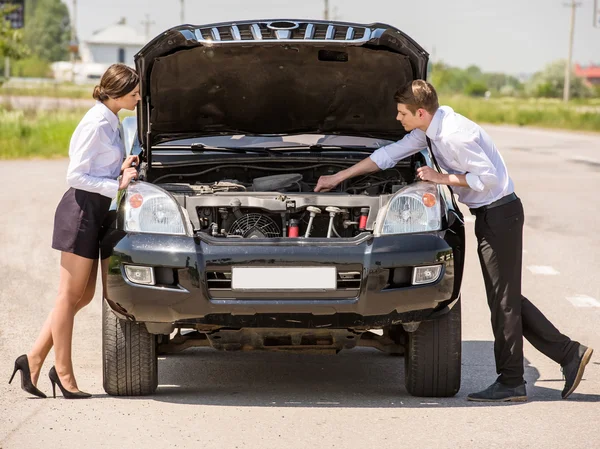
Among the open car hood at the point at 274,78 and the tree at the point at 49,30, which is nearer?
the open car hood at the point at 274,78

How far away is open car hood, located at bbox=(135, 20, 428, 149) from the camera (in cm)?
627

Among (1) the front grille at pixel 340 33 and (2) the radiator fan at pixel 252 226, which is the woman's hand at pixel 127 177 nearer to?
(2) the radiator fan at pixel 252 226

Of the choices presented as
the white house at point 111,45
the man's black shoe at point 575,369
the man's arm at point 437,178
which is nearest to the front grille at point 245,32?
the man's arm at point 437,178

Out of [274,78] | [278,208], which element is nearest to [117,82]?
[278,208]

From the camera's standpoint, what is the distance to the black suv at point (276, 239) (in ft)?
17.9

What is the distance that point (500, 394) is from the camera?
5.97m

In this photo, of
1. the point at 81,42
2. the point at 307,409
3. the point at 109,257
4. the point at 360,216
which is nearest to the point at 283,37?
the point at 360,216

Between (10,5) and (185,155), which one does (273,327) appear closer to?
(185,155)

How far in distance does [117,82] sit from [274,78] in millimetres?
1463

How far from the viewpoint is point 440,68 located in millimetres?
137125

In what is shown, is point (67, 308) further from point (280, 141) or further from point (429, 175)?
point (429, 175)

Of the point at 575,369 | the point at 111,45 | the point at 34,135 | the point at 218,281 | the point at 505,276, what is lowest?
the point at 111,45

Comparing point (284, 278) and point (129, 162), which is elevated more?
point (129, 162)

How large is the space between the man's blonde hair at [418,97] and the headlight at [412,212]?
0.44 m
